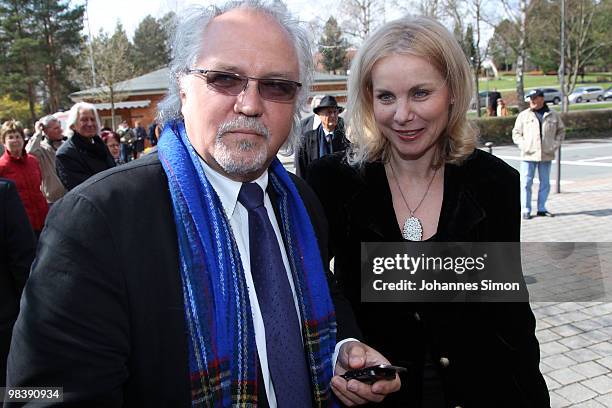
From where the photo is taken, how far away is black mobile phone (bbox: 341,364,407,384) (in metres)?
1.58

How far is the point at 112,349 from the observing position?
1256 millimetres

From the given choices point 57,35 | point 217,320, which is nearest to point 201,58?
point 217,320

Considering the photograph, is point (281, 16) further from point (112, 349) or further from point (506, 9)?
point (506, 9)

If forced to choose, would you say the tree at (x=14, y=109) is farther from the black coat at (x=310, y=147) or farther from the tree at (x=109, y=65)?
the black coat at (x=310, y=147)

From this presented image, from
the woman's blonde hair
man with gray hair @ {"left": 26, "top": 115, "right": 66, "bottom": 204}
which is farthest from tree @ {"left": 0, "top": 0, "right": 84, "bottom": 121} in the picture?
the woman's blonde hair

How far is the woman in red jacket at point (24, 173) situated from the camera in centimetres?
568

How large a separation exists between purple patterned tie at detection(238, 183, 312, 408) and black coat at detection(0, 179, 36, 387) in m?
1.93

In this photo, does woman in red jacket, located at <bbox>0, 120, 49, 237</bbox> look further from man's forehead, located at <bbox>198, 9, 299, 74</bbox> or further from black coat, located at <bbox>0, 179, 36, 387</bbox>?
A: man's forehead, located at <bbox>198, 9, 299, 74</bbox>

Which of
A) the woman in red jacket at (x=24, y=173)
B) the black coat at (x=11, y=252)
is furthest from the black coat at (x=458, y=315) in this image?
the woman in red jacket at (x=24, y=173)

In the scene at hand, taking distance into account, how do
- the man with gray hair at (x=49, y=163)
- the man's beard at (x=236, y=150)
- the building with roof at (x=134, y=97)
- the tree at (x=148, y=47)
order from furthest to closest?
the tree at (x=148, y=47) → the building with roof at (x=134, y=97) → the man with gray hair at (x=49, y=163) → the man's beard at (x=236, y=150)

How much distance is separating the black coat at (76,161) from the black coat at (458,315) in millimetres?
3950

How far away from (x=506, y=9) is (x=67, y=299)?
28726mm

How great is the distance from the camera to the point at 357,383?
1.64 m

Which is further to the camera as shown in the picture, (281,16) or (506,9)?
(506,9)
